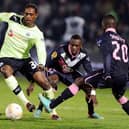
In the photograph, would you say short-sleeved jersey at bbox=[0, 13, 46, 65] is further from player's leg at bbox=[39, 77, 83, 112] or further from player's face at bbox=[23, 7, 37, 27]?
player's leg at bbox=[39, 77, 83, 112]

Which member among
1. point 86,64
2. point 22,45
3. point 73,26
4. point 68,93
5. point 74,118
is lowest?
point 74,118

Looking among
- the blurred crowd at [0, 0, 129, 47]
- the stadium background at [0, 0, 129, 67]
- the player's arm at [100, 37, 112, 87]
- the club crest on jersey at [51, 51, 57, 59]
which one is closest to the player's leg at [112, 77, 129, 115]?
the player's arm at [100, 37, 112, 87]

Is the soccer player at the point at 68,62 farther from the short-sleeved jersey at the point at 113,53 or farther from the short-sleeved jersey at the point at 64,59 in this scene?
the short-sleeved jersey at the point at 113,53

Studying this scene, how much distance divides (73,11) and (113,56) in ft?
46.4

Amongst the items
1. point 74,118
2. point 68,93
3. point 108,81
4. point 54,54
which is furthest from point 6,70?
point 108,81

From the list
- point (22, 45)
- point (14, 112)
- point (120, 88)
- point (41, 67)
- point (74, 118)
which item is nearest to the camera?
point (120, 88)

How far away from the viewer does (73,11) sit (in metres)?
26.7

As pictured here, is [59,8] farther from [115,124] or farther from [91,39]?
[115,124]

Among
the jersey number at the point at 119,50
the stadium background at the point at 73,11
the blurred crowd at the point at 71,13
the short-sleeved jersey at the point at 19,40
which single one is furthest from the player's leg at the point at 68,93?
the blurred crowd at the point at 71,13

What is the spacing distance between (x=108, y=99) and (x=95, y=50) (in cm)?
548

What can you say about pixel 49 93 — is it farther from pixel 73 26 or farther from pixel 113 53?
pixel 73 26

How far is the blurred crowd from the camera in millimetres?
25844

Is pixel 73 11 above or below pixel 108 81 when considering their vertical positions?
above

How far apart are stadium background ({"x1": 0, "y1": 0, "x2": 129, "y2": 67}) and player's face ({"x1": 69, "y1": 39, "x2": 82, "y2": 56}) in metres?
10.6
